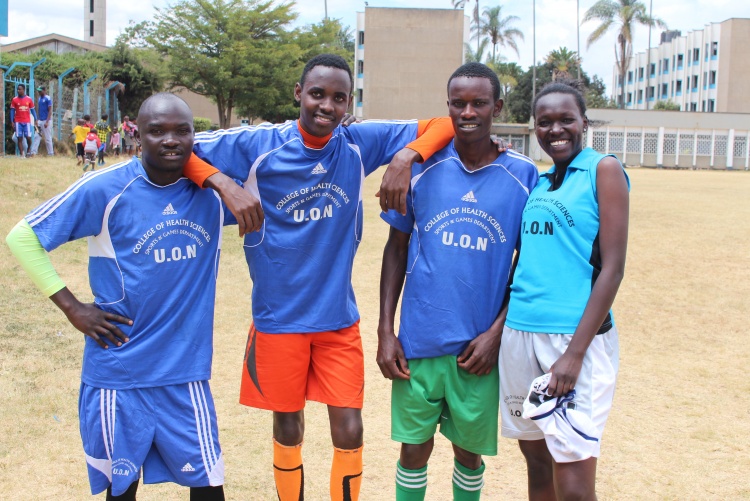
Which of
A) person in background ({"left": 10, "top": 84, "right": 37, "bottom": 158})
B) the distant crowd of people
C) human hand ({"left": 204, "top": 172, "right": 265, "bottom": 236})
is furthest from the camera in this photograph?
the distant crowd of people

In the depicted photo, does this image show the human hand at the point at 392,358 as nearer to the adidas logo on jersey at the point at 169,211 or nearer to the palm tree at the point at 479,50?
the adidas logo on jersey at the point at 169,211

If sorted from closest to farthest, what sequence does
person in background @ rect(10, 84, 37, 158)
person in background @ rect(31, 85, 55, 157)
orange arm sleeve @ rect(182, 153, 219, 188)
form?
orange arm sleeve @ rect(182, 153, 219, 188) < person in background @ rect(10, 84, 37, 158) < person in background @ rect(31, 85, 55, 157)

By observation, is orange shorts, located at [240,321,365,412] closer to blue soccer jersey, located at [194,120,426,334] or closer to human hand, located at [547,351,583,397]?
blue soccer jersey, located at [194,120,426,334]

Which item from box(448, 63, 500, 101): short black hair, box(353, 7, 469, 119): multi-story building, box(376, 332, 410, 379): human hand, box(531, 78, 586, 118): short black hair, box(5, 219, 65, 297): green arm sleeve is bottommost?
box(376, 332, 410, 379): human hand

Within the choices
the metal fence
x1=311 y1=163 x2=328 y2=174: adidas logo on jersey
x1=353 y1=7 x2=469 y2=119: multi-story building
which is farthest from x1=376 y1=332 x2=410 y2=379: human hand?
x1=353 y1=7 x2=469 y2=119: multi-story building

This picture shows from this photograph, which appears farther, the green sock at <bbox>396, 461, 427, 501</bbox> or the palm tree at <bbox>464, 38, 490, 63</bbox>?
the palm tree at <bbox>464, 38, 490, 63</bbox>

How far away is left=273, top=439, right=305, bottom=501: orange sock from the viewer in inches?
143

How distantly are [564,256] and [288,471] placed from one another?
5.62 ft

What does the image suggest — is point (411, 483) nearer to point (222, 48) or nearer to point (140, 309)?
point (140, 309)

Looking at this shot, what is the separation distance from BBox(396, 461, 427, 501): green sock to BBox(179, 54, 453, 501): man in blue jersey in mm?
206

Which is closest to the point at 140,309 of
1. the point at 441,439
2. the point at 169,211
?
the point at 169,211

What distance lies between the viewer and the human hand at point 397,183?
10.9 feet

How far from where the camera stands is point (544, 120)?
10.5ft

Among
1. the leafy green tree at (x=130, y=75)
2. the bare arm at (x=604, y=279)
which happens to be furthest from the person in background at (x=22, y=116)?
the bare arm at (x=604, y=279)
